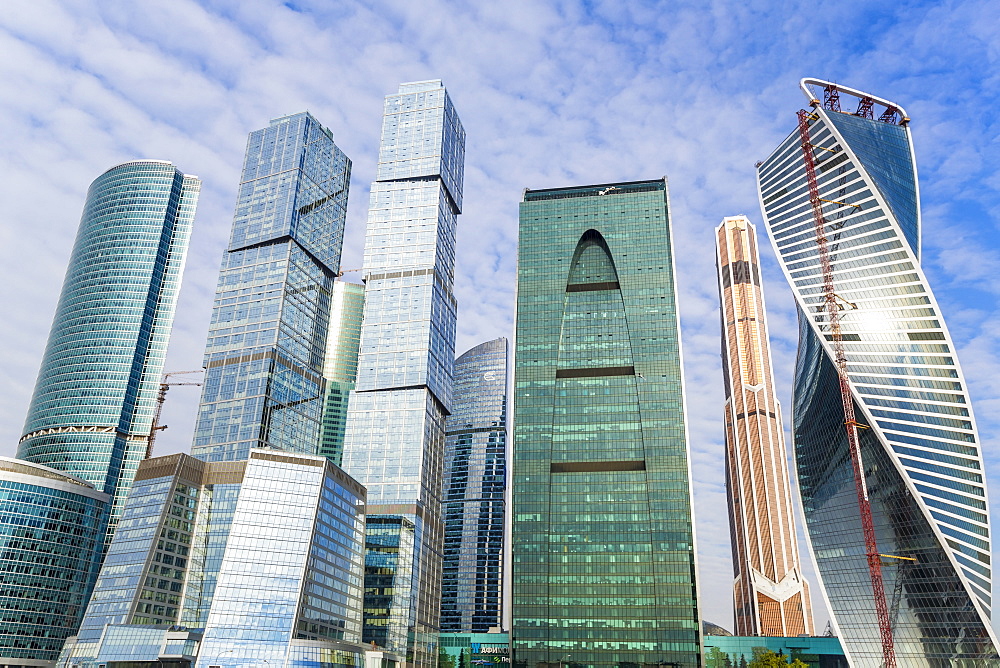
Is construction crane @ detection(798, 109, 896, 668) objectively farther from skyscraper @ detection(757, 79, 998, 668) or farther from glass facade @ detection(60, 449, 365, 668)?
glass facade @ detection(60, 449, 365, 668)

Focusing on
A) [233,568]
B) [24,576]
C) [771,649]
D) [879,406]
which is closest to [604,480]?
[771,649]

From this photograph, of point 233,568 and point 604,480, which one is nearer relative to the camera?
point 233,568

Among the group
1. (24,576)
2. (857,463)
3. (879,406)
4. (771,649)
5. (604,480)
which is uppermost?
(879,406)

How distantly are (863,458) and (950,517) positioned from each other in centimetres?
1799

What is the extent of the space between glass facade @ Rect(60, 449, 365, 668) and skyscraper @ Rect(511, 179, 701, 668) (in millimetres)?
39424

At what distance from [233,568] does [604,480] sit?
3149 inches

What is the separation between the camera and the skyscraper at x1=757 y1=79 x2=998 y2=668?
140375 mm

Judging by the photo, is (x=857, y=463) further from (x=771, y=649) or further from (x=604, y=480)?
(x=771, y=649)

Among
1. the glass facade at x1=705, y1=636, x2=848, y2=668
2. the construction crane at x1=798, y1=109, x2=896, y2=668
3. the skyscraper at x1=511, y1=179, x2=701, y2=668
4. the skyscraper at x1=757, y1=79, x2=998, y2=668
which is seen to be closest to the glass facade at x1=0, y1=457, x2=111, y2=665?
the skyscraper at x1=511, y1=179, x2=701, y2=668

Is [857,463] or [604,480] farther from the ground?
[604,480]

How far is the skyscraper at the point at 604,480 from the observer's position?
167875mm

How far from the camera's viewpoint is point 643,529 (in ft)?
573

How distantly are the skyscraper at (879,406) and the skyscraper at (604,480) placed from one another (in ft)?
94.0

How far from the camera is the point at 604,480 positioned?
18062cm
